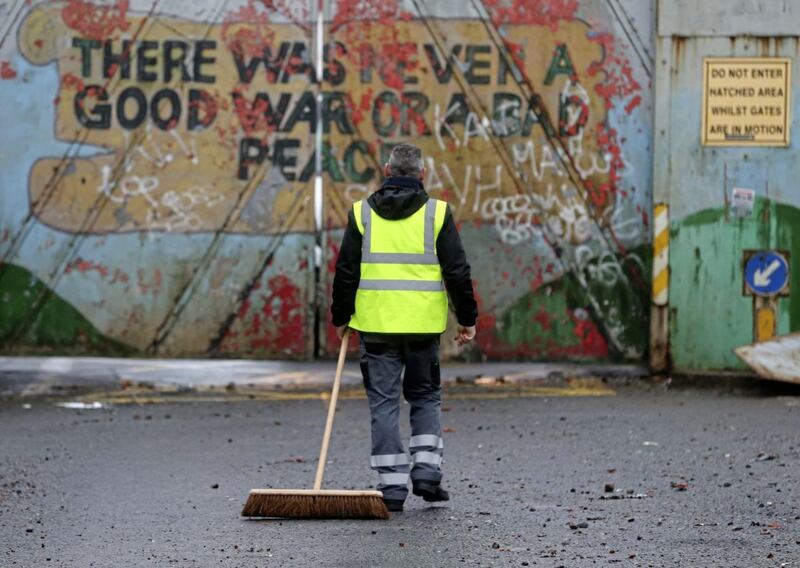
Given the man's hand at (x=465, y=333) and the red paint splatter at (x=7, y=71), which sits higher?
the red paint splatter at (x=7, y=71)

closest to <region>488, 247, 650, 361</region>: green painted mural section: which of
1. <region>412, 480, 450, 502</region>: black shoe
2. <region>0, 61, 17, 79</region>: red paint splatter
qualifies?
<region>0, 61, 17, 79</region>: red paint splatter

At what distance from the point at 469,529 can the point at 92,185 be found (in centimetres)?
694

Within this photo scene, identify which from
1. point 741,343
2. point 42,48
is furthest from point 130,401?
point 741,343

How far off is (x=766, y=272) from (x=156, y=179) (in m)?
4.93

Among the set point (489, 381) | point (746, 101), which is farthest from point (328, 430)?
point (746, 101)

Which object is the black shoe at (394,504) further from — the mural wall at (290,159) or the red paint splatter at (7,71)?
the red paint splatter at (7,71)

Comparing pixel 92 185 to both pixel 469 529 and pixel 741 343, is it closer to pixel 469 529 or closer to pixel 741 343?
pixel 741 343

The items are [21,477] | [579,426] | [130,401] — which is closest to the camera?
[21,477]

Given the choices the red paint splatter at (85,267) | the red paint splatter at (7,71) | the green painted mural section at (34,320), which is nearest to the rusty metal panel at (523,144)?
the red paint splatter at (85,267)

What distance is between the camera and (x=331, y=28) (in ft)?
43.4

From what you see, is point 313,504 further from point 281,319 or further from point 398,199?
point 281,319

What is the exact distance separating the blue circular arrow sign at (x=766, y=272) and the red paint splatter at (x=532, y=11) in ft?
8.01

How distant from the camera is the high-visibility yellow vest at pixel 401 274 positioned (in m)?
7.95

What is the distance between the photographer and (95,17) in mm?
13195
